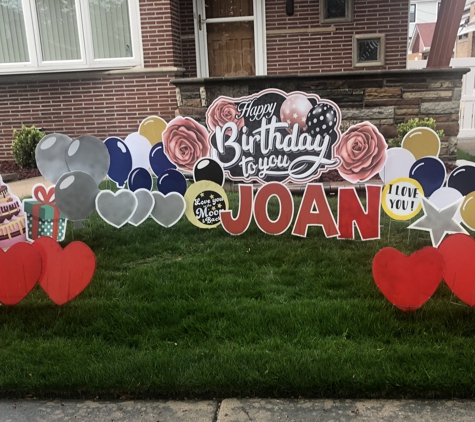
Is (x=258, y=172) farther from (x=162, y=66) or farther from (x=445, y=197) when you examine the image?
(x=162, y=66)

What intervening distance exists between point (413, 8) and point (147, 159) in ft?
136

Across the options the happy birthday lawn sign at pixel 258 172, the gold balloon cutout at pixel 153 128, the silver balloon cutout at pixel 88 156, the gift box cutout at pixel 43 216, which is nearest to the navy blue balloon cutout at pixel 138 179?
the happy birthday lawn sign at pixel 258 172

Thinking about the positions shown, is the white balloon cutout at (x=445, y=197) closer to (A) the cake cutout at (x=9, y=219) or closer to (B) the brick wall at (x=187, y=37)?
(A) the cake cutout at (x=9, y=219)

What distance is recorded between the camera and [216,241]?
4453 millimetres

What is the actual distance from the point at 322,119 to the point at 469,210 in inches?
62.2

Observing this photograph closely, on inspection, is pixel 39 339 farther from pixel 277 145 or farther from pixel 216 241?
pixel 277 145

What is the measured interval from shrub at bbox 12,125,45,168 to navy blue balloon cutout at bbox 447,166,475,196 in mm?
6732

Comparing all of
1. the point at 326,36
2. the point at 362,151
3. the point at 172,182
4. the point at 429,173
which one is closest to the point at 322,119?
the point at 362,151

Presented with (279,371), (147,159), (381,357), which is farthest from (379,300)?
(147,159)

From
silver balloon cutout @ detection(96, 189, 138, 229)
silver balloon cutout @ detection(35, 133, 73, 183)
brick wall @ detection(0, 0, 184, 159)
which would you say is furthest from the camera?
brick wall @ detection(0, 0, 184, 159)

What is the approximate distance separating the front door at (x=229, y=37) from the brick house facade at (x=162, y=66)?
114 millimetres

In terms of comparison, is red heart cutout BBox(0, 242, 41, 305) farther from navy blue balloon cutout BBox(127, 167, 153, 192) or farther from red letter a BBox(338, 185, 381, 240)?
red letter a BBox(338, 185, 381, 240)

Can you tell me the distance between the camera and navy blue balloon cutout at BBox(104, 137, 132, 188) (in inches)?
185

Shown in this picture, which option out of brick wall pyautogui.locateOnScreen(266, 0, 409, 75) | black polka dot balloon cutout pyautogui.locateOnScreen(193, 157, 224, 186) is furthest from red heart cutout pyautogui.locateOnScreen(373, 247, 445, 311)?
brick wall pyautogui.locateOnScreen(266, 0, 409, 75)
